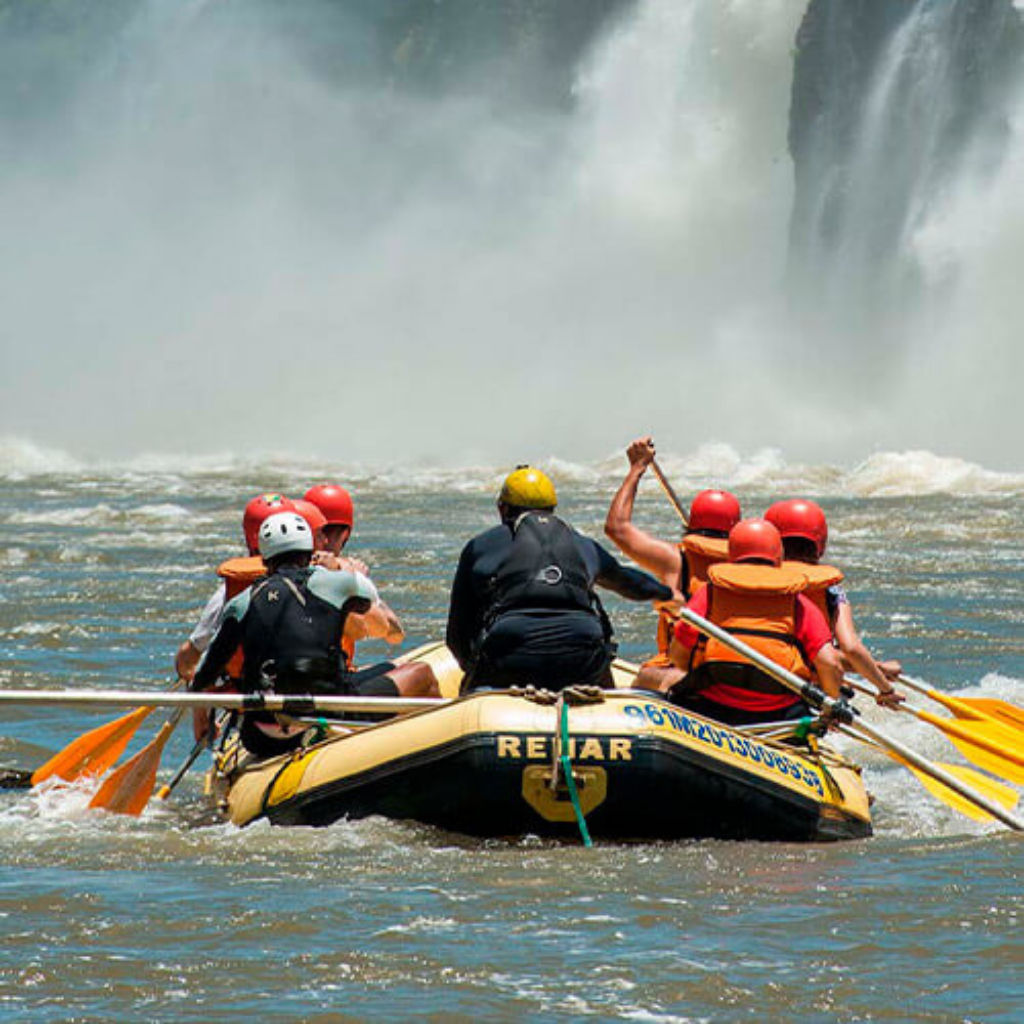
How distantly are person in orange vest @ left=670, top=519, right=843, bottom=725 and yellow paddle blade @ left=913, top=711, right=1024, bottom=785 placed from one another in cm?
68

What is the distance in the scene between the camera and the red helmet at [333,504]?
30.4 feet

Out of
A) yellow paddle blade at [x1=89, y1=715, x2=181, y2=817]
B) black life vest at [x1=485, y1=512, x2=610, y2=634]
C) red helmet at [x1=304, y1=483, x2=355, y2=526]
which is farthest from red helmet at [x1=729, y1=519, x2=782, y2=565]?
yellow paddle blade at [x1=89, y1=715, x2=181, y2=817]

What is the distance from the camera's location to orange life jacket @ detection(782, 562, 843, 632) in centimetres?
799

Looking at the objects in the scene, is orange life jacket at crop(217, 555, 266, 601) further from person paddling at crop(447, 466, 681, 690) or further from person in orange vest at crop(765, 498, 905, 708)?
person in orange vest at crop(765, 498, 905, 708)

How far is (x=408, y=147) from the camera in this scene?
225ft

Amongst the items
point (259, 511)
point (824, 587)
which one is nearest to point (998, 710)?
point (824, 587)

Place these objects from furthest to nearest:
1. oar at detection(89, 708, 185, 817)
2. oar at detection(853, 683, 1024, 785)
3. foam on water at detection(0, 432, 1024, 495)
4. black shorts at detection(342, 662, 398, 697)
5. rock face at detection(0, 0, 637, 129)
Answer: rock face at detection(0, 0, 637, 129)
foam on water at detection(0, 432, 1024, 495)
oar at detection(853, 683, 1024, 785)
black shorts at detection(342, 662, 398, 697)
oar at detection(89, 708, 185, 817)

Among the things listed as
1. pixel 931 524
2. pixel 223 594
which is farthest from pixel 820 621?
pixel 931 524

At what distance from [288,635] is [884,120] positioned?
40.1 metres

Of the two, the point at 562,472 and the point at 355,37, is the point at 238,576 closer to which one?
the point at 562,472

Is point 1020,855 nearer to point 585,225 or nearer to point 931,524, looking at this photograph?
point 931,524

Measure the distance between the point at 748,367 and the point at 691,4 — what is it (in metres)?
11.7

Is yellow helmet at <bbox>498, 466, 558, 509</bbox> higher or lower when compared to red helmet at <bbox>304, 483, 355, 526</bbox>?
higher

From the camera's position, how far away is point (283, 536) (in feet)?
25.5
